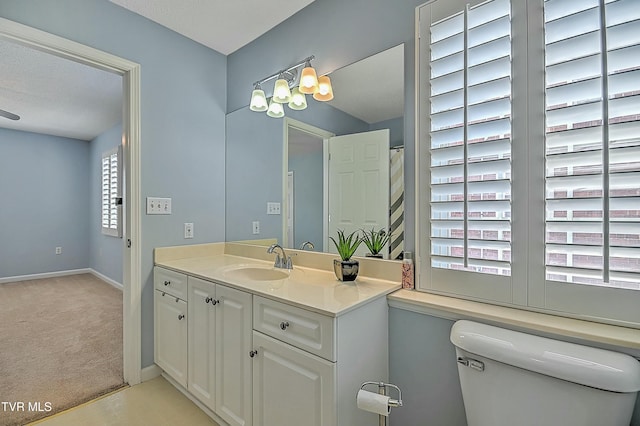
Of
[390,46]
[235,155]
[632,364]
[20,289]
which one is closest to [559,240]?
[632,364]

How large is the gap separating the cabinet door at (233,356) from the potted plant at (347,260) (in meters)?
0.46

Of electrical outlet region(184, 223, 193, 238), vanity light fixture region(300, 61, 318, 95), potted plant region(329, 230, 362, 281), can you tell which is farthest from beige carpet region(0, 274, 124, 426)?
vanity light fixture region(300, 61, 318, 95)

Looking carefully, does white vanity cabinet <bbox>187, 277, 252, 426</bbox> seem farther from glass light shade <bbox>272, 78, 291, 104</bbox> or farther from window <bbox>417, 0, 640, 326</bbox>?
glass light shade <bbox>272, 78, 291, 104</bbox>

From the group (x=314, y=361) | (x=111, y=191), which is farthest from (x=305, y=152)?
(x=111, y=191)

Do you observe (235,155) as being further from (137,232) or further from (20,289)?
(20,289)

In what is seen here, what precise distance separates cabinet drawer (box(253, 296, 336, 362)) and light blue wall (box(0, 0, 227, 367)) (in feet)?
3.98

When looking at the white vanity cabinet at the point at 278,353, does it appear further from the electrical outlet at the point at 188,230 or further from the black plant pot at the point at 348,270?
the electrical outlet at the point at 188,230

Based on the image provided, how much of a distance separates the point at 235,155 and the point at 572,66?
214 centimetres

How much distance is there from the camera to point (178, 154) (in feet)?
7.30

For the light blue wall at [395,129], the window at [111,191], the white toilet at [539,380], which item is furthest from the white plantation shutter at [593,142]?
the window at [111,191]

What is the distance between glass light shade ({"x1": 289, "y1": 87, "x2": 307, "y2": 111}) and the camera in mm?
1961

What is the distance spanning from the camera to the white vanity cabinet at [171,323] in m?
1.80

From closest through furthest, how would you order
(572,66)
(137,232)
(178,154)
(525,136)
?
(572,66) → (525,136) → (137,232) → (178,154)

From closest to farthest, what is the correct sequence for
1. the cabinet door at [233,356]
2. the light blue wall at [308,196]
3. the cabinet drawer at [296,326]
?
the cabinet drawer at [296,326] < the cabinet door at [233,356] < the light blue wall at [308,196]
